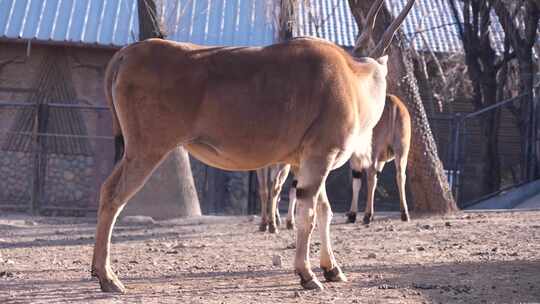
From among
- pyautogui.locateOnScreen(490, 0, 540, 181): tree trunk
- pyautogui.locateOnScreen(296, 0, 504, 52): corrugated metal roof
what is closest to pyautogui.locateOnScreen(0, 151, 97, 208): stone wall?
pyautogui.locateOnScreen(296, 0, 504, 52): corrugated metal roof

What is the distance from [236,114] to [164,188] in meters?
7.19

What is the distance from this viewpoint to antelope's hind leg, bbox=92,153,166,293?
6.81 metres

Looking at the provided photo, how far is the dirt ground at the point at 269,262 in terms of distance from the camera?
22.2 feet

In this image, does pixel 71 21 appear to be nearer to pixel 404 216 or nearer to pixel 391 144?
pixel 391 144

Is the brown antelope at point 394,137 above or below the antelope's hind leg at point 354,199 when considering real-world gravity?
above

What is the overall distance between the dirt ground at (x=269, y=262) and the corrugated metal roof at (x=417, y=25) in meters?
9.84

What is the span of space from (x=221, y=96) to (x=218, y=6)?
1536 cm

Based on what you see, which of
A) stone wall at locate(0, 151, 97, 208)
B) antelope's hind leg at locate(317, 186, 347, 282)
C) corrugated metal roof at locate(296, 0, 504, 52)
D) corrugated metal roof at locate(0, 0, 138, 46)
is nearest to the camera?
antelope's hind leg at locate(317, 186, 347, 282)

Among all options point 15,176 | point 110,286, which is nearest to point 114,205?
point 110,286

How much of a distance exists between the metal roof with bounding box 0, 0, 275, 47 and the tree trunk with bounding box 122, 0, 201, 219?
4.75 meters

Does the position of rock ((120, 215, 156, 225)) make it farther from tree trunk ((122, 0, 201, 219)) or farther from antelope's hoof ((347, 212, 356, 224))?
antelope's hoof ((347, 212, 356, 224))

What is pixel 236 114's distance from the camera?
7.02 metres

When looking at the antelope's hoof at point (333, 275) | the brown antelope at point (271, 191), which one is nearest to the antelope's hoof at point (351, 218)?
the brown antelope at point (271, 191)

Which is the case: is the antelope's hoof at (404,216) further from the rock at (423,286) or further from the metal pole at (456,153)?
the rock at (423,286)
